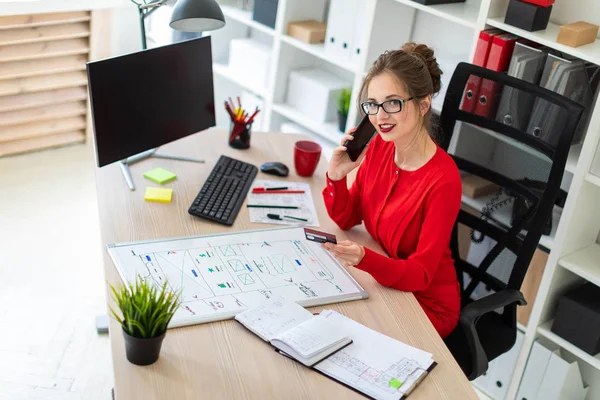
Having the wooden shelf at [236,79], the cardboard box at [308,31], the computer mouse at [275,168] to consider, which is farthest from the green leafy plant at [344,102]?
the computer mouse at [275,168]

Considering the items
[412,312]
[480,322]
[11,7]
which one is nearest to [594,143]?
[480,322]

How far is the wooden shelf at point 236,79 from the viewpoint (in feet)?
12.3

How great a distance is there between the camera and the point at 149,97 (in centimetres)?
242

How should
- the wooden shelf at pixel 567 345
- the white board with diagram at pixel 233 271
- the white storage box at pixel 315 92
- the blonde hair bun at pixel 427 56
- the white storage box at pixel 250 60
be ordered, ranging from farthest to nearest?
the white storage box at pixel 250 60
the white storage box at pixel 315 92
the wooden shelf at pixel 567 345
the blonde hair bun at pixel 427 56
the white board with diagram at pixel 233 271

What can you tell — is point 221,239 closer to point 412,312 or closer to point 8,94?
point 412,312

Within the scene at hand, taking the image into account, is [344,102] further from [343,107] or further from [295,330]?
[295,330]

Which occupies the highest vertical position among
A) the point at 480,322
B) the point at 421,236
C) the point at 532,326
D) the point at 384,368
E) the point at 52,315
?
the point at 421,236

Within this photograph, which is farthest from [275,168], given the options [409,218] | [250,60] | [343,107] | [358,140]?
[250,60]

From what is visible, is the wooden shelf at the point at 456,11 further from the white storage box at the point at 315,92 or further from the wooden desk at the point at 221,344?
the wooden desk at the point at 221,344

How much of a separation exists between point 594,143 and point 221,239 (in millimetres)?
1216

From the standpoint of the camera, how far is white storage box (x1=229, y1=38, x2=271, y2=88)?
3.74 meters

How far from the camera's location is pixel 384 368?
168 cm

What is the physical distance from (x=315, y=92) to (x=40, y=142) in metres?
1.68

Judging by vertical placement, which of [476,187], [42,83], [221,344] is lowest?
[42,83]
